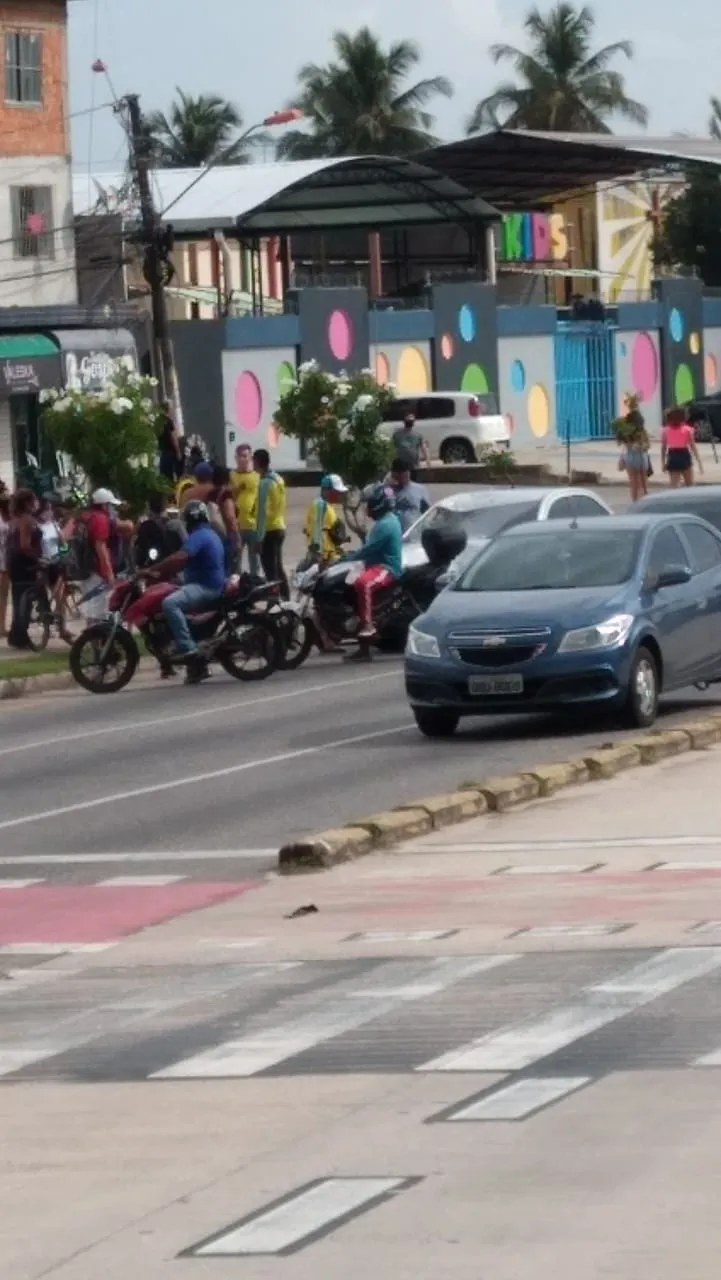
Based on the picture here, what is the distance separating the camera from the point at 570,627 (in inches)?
766

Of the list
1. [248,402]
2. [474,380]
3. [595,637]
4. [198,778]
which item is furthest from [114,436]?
[474,380]

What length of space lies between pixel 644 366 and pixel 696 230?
20683mm

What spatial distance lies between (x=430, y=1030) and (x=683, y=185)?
89.5 m

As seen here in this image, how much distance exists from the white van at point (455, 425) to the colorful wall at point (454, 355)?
278cm

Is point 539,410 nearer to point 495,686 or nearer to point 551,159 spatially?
point 551,159

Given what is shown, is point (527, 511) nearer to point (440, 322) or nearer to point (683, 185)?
point (440, 322)

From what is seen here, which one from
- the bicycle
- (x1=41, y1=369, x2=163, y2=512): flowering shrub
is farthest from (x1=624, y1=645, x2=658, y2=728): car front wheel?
(x1=41, y1=369, x2=163, y2=512): flowering shrub

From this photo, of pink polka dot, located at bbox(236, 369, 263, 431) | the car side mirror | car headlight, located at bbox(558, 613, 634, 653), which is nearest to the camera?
car headlight, located at bbox(558, 613, 634, 653)

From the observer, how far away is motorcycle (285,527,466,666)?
26.2 m

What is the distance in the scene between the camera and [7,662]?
90.2 ft

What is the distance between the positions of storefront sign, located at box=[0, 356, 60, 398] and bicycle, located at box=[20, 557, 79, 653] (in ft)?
70.8

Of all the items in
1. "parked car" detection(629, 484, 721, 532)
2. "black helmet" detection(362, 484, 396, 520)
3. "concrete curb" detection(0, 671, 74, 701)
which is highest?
"black helmet" detection(362, 484, 396, 520)

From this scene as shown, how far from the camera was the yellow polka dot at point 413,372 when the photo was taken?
66.2m

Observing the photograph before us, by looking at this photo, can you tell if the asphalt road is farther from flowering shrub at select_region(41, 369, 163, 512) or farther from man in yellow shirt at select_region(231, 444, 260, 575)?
flowering shrub at select_region(41, 369, 163, 512)
